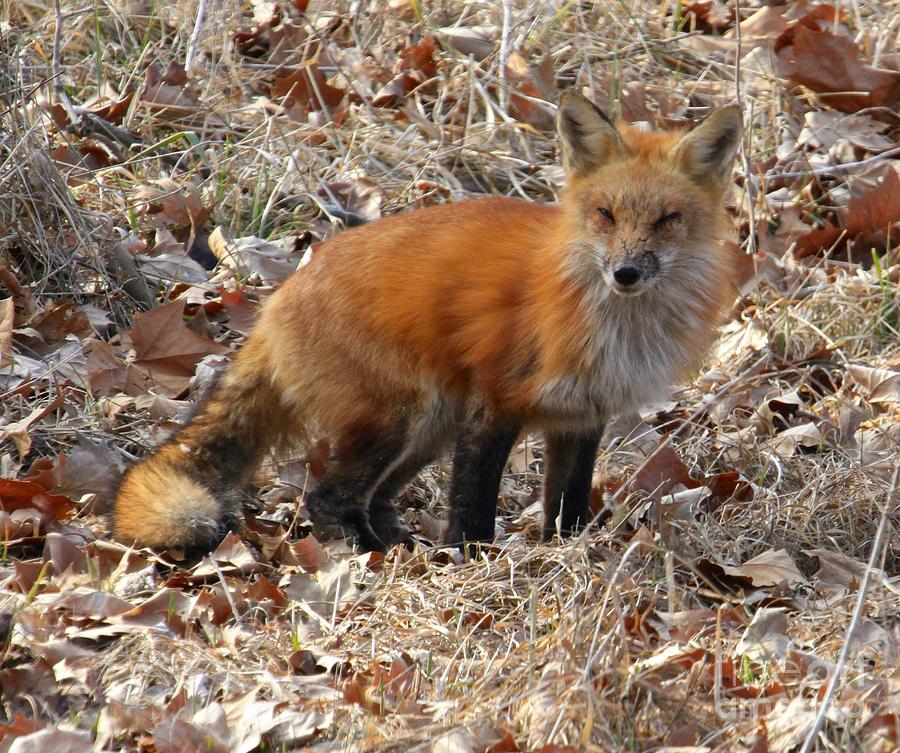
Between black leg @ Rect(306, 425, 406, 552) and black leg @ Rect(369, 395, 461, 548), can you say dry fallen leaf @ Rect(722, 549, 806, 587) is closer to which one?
black leg @ Rect(369, 395, 461, 548)

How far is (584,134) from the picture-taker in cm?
493

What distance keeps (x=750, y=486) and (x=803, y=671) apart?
1.79 metres

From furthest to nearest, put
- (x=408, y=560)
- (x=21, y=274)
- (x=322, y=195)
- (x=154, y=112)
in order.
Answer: (x=154, y=112) < (x=322, y=195) < (x=21, y=274) < (x=408, y=560)

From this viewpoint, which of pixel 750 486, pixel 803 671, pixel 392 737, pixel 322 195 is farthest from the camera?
pixel 322 195

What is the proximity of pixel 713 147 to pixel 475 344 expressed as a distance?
50.8 inches

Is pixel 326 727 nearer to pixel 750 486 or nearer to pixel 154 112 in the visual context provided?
pixel 750 486

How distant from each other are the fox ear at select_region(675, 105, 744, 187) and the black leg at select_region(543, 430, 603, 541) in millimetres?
1184

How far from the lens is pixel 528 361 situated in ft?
16.2

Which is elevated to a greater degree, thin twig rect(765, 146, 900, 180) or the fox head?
the fox head

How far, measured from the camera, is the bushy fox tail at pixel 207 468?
4844 mm

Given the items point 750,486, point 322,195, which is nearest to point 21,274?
point 322,195

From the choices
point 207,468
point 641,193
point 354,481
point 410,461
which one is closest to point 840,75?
point 641,193

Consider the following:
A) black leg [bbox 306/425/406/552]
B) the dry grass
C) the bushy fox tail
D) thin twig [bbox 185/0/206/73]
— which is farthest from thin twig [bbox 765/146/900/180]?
thin twig [bbox 185/0/206/73]

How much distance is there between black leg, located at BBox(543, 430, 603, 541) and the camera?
516cm
